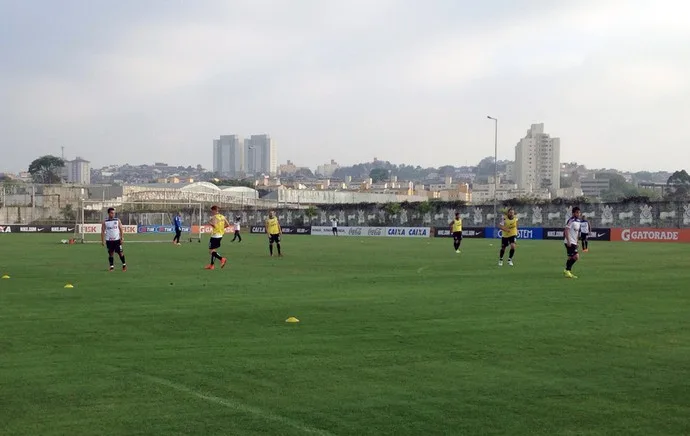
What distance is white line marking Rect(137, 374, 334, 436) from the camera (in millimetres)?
6555

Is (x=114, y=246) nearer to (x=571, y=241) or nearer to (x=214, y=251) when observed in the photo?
(x=214, y=251)

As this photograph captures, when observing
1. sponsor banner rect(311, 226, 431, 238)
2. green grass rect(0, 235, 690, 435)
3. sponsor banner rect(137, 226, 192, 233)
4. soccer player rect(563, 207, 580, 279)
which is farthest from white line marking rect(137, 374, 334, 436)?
sponsor banner rect(137, 226, 192, 233)

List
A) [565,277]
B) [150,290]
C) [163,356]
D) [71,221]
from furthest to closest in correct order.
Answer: [71,221] < [565,277] < [150,290] < [163,356]

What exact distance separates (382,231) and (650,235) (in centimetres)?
2506

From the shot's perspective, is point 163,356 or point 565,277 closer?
point 163,356

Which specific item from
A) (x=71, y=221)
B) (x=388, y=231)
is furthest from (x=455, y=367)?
(x=71, y=221)

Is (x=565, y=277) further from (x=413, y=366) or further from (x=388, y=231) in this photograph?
(x=388, y=231)

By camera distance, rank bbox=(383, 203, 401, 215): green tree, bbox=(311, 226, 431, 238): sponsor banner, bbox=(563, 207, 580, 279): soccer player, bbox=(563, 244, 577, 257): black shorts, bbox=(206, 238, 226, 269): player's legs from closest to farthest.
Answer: bbox=(563, 207, 580, 279): soccer player
bbox=(563, 244, 577, 257): black shorts
bbox=(206, 238, 226, 269): player's legs
bbox=(311, 226, 431, 238): sponsor banner
bbox=(383, 203, 401, 215): green tree

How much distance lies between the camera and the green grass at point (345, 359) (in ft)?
22.5

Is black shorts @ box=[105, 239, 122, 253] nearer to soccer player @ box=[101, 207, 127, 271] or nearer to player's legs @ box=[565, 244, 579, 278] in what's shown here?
soccer player @ box=[101, 207, 127, 271]

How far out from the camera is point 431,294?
16812mm

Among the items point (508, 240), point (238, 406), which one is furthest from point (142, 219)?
point (238, 406)

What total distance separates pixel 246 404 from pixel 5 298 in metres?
10.8

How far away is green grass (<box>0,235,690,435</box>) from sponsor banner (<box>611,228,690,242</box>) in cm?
3647
